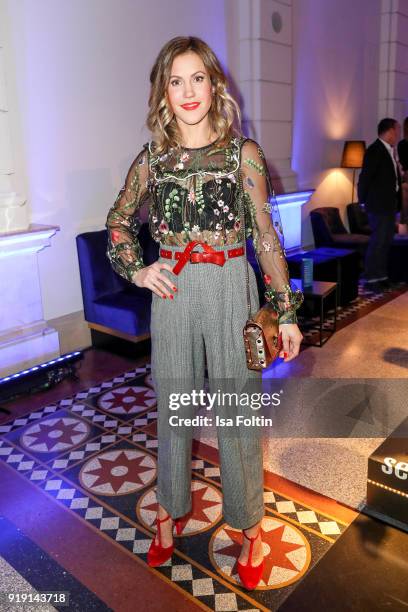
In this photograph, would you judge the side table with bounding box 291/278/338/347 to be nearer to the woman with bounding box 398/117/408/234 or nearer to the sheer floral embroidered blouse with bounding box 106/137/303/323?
the sheer floral embroidered blouse with bounding box 106/137/303/323

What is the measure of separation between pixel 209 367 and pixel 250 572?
31.2 inches

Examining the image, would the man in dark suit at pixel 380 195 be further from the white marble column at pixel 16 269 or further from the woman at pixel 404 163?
the white marble column at pixel 16 269

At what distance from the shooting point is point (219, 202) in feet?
6.04

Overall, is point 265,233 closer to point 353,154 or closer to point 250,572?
point 250,572

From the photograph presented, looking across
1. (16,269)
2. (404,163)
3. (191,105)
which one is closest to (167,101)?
(191,105)

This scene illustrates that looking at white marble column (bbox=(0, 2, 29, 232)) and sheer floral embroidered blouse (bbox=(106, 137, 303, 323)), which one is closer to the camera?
sheer floral embroidered blouse (bbox=(106, 137, 303, 323))

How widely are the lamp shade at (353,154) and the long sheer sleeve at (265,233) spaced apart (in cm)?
620

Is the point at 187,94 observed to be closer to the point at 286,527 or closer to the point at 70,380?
the point at 286,527

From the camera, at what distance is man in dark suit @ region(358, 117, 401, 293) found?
20.1 ft

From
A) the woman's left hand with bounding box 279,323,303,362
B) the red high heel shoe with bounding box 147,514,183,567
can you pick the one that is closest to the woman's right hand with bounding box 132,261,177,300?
the woman's left hand with bounding box 279,323,303,362

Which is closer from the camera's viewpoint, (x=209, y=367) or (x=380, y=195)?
(x=209, y=367)

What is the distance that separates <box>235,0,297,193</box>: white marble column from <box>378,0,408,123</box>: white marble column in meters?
2.78

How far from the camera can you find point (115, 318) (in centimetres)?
443

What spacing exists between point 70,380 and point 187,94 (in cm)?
279
